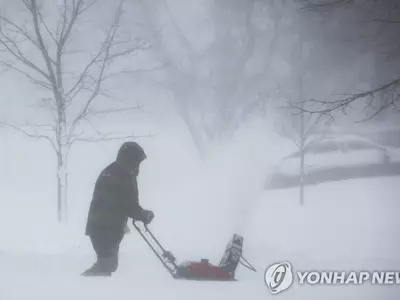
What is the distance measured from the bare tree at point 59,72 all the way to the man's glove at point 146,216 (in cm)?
61

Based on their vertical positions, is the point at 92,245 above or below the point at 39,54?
below

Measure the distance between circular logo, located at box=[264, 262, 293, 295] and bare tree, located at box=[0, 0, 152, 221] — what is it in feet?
4.87

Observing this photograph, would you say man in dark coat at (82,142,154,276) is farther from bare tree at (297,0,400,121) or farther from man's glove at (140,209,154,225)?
bare tree at (297,0,400,121)

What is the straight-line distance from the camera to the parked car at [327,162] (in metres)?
3.69

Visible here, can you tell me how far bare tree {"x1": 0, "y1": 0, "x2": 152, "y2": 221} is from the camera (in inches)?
141

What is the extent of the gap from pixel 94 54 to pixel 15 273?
5.59 ft

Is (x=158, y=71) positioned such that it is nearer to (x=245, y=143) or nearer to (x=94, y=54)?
(x=94, y=54)

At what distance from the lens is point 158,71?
3697 millimetres

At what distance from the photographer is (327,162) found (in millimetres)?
3695

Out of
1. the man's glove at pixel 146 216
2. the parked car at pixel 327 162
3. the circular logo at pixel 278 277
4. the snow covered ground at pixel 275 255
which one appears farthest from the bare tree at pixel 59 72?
the circular logo at pixel 278 277

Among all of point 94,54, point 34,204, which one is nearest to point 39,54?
point 94,54

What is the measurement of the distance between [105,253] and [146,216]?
1.38ft

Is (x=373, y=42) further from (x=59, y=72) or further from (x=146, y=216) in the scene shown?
(x=59, y=72)

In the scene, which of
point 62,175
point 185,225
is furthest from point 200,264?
point 62,175
